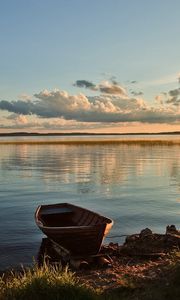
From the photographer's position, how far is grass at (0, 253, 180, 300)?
10.4 meters

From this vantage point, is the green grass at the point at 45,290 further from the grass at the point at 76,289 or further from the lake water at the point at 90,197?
the lake water at the point at 90,197

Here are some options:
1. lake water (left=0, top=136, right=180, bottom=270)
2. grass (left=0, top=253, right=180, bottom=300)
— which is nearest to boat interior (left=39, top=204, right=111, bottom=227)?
lake water (left=0, top=136, right=180, bottom=270)

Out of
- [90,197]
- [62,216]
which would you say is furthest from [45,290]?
[90,197]

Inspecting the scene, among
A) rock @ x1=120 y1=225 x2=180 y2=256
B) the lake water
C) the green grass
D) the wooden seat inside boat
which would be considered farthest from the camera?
the lake water

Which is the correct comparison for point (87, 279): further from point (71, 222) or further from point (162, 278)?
point (71, 222)

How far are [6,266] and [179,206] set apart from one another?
57.3ft

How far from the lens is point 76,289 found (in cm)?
1057

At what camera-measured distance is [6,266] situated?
18016 mm

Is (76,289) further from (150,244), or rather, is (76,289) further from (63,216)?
(63,216)

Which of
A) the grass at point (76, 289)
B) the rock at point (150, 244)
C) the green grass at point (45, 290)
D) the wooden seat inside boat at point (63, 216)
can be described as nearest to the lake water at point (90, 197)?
the wooden seat inside boat at point (63, 216)

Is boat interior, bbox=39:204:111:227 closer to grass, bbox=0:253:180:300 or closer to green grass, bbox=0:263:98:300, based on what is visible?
grass, bbox=0:253:180:300

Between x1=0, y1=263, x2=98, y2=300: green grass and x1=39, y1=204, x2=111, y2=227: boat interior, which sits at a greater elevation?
x1=0, y1=263, x2=98, y2=300: green grass

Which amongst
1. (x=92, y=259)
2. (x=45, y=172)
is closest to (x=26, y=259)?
(x=92, y=259)

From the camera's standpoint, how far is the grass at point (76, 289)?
10.4 meters
